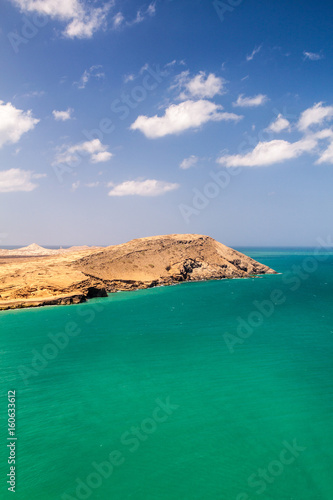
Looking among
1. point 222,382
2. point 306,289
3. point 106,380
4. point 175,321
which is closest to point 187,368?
point 222,382

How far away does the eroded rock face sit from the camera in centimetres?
4862

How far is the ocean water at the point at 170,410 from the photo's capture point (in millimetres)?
11031

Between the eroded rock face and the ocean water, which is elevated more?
the eroded rock face

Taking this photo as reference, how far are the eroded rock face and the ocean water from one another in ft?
55.2

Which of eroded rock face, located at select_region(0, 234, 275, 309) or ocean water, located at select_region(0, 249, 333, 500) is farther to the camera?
eroded rock face, located at select_region(0, 234, 275, 309)

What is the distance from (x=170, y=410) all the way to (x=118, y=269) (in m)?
52.9

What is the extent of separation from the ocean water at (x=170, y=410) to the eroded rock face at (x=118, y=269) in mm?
16833

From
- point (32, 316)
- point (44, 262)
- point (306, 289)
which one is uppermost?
point (44, 262)

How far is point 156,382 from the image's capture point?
1870cm

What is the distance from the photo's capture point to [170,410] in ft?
51.2

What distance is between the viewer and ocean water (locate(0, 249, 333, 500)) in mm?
11031

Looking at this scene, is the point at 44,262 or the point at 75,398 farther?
the point at 44,262

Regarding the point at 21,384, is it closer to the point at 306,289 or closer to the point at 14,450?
the point at 14,450

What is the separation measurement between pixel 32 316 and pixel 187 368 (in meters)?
25.4
